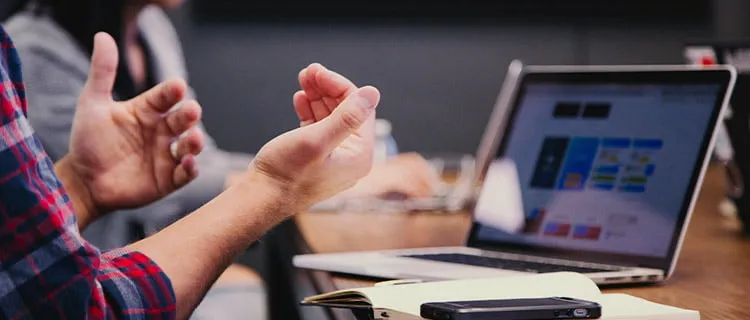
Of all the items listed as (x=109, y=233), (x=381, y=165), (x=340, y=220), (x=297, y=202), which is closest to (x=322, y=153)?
(x=297, y=202)

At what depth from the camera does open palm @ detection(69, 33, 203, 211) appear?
140 cm

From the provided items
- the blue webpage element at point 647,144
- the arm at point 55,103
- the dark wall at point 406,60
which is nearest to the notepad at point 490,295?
the blue webpage element at point 647,144

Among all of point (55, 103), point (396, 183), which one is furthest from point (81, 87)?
point (396, 183)

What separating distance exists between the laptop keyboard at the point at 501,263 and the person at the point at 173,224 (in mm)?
215

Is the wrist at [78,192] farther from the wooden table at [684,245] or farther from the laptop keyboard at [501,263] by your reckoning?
the laptop keyboard at [501,263]

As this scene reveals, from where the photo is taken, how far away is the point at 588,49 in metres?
3.71

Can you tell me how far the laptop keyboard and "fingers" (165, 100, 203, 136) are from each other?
330 mm

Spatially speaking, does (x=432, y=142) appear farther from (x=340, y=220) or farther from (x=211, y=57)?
(x=340, y=220)

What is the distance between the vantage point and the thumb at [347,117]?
3.10 feet

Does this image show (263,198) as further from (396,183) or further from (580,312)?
(396,183)

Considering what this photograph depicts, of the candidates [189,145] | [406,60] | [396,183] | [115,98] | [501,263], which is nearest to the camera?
[501,263]

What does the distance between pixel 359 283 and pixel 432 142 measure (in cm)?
261

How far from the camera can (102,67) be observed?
1401 millimetres

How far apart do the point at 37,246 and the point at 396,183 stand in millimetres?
1261
